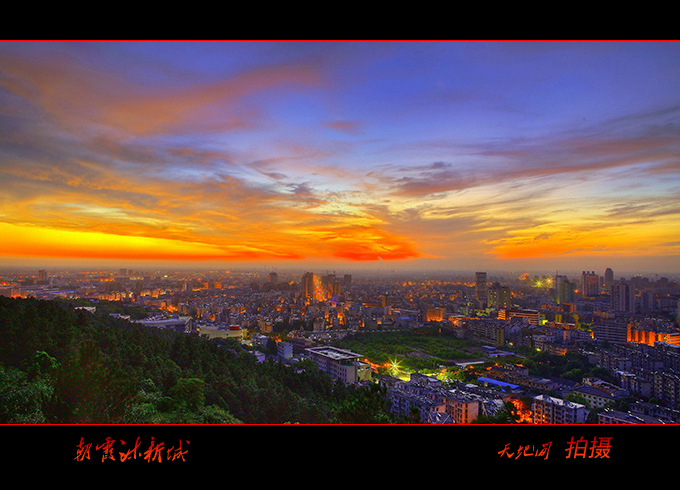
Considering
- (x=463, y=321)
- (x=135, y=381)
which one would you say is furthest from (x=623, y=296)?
(x=135, y=381)

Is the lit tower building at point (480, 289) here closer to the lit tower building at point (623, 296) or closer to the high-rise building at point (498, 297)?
the high-rise building at point (498, 297)

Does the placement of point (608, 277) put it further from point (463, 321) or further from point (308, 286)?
point (308, 286)

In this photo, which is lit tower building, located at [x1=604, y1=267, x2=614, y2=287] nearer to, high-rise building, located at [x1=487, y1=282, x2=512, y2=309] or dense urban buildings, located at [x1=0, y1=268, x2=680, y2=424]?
dense urban buildings, located at [x1=0, y1=268, x2=680, y2=424]

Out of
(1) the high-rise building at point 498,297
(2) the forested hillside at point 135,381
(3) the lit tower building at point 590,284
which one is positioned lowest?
(2) the forested hillside at point 135,381

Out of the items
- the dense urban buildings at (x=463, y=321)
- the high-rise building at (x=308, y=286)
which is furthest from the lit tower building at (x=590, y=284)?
the high-rise building at (x=308, y=286)

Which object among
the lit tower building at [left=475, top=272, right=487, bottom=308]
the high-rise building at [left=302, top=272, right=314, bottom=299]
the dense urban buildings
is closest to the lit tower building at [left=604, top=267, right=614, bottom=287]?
the dense urban buildings

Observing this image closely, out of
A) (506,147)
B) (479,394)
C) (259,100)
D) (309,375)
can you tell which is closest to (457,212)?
(506,147)

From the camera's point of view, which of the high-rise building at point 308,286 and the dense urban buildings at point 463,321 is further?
the high-rise building at point 308,286
